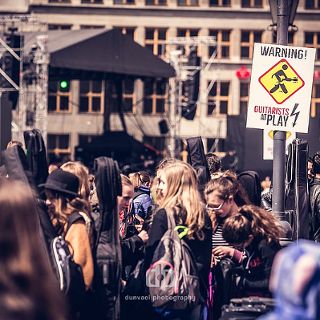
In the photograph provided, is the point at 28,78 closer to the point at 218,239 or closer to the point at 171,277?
the point at 218,239

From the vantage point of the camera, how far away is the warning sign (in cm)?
941

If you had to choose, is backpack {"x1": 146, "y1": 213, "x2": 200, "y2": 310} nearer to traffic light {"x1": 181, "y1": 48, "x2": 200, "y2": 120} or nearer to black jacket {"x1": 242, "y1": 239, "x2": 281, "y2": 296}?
black jacket {"x1": 242, "y1": 239, "x2": 281, "y2": 296}

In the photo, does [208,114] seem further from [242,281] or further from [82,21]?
[242,281]

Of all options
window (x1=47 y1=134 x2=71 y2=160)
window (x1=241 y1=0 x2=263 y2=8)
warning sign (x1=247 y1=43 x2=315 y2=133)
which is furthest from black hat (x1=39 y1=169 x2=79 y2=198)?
window (x1=241 y1=0 x2=263 y2=8)

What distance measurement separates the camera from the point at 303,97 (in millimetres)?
9570

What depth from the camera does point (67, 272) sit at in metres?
5.87

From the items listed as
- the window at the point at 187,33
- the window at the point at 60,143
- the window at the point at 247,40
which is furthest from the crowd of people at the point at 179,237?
the window at the point at 247,40

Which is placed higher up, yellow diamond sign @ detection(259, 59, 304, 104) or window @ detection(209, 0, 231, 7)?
window @ detection(209, 0, 231, 7)

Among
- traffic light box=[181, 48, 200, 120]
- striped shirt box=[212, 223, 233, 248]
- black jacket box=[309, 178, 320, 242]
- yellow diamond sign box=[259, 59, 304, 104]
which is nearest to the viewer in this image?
striped shirt box=[212, 223, 233, 248]

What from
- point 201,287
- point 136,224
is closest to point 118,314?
point 201,287

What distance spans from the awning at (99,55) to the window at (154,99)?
2130 cm

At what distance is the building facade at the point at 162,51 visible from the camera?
57.6 meters

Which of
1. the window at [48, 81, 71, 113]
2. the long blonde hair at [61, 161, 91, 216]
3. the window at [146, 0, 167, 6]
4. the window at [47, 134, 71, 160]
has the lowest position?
the window at [47, 134, 71, 160]

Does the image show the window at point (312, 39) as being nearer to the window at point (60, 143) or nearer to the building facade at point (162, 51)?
the building facade at point (162, 51)
